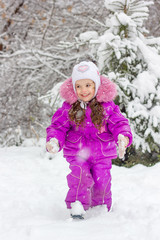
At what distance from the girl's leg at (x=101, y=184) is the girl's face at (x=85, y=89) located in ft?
2.15

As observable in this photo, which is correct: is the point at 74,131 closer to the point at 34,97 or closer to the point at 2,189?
the point at 2,189

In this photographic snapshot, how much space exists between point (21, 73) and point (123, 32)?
11.4 ft

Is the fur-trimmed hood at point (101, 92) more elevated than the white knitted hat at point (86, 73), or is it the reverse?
the white knitted hat at point (86, 73)

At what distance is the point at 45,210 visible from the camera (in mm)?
2926

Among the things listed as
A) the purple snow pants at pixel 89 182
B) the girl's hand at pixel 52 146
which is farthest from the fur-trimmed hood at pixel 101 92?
the purple snow pants at pixel 89 182

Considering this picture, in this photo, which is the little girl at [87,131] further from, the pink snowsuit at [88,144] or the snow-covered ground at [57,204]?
the snow-covered ground at [57,204]

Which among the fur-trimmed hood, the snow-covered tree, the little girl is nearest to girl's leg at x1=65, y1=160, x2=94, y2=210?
the little girl

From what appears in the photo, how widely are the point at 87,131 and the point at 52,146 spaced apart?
1.28ft

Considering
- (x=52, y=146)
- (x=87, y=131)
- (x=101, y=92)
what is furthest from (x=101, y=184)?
(x=101, y=92)

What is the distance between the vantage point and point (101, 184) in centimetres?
271

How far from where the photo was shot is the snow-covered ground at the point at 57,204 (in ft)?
5.90

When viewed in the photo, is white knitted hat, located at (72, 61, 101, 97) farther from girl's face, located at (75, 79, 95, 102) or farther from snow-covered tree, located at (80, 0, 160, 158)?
snow-covered tree, located at (80, 0, 160, 158)

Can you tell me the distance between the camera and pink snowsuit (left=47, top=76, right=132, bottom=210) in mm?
2592

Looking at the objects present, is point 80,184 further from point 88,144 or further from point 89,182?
point 88,144
